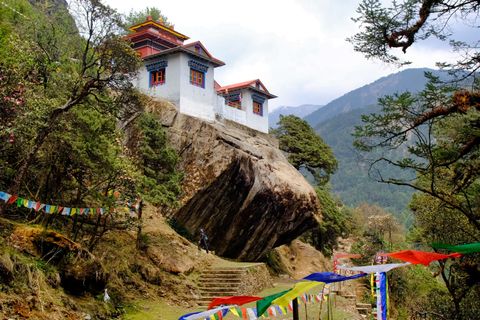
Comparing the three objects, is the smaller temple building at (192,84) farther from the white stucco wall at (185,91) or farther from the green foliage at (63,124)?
the green foliage at (63,124)

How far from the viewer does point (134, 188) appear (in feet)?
47.5

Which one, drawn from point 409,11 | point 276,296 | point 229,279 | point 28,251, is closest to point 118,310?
point 28,251

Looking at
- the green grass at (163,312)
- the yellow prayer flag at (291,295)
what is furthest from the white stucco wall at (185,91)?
the yellow prayer flag at (291,295)

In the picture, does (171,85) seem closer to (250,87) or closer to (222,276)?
(250,87)

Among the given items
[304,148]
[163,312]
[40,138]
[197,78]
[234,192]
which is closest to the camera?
[40,138]

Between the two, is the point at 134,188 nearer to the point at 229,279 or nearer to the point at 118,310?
the point at 118,310

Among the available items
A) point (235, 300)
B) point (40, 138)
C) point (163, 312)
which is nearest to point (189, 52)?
point (40, 138)

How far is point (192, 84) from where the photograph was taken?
24953 mm

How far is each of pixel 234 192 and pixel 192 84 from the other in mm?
6880

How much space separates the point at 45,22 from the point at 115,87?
4.71 metres

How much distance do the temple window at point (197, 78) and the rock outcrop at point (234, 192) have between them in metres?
2.32

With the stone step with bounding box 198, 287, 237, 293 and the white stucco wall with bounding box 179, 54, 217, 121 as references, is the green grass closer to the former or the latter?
the stone step with bounding box 198, 287, 237, 293

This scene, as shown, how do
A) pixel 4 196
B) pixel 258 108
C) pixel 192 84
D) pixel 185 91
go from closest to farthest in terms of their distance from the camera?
pixel 4 196 → pixel 185 91 → pixel 192 84 → pixel 258 108

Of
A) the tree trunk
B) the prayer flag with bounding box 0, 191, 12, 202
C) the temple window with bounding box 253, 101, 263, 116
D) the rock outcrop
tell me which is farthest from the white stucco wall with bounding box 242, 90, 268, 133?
the prayer flag with bounding box 0, 191, 12, 202
